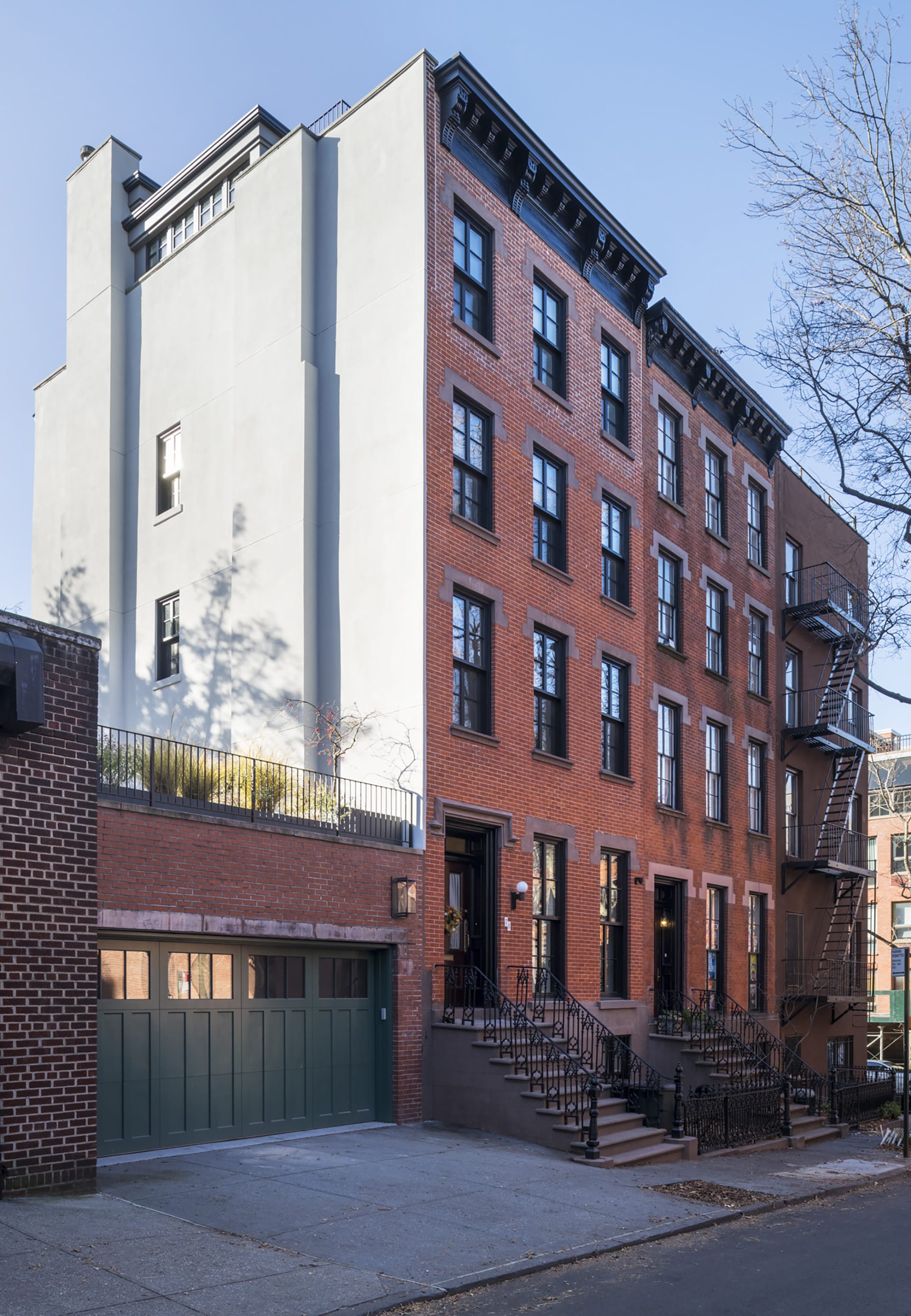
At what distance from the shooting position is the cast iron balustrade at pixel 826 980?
2802 cm

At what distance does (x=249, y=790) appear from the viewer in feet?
52.1

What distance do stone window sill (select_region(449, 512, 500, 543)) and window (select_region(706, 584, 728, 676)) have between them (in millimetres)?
8604

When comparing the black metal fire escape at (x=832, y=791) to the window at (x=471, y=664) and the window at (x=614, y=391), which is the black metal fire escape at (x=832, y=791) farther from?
the window at (x=471, y=664)

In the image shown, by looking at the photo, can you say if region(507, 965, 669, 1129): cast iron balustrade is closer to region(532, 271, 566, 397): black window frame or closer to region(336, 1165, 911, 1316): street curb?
region(336, 1165, 911, 1316): street curb

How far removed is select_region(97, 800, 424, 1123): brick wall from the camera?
12.7m

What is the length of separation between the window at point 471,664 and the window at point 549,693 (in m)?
1.43

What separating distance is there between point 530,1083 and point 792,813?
15961 mm

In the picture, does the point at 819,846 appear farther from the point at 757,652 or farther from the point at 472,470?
the point at 472,470

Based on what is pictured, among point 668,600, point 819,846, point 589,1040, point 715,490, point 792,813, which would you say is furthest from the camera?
point 792,813

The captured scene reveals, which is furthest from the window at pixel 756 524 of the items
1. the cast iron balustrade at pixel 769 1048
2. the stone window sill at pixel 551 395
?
the cast iron balustrade at pixel 769 1048

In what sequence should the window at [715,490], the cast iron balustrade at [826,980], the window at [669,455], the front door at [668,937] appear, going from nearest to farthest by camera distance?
the front door at [668,937] → the window at [669,455] → the window at [715,490] → the cast iron balustrade at [826,980]

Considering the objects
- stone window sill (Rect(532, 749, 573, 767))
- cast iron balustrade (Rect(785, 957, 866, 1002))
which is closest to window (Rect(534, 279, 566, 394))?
stone window sill (Rect(532, 749, 573, 767))

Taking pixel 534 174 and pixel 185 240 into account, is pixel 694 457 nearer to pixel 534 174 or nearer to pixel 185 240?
pixel 534 174

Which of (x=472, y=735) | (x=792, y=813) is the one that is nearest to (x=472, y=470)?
(x=472, y=735)
